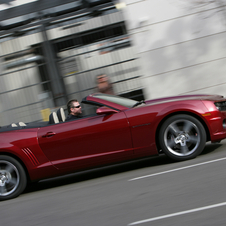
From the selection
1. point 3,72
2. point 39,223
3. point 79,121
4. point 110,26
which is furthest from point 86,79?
point 39,223

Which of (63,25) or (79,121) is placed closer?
(79,121)

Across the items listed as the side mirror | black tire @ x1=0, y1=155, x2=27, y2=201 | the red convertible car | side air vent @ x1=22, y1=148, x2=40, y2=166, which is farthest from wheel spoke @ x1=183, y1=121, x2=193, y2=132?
black tire @ x1=0, y1=155, x2=27, y2=201

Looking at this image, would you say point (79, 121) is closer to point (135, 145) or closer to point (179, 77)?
point (135, 145)

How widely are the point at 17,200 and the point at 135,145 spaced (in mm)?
2001

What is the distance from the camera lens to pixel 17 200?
5594 mm

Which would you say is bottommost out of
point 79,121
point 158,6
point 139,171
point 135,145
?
point 139,171

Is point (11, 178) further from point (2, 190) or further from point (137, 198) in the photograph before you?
point (137, 198)

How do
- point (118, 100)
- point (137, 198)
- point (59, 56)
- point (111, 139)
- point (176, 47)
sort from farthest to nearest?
point (59, 56) → point (176, 47) → point (118, 100) → point (111, 139) → point (137, 198)

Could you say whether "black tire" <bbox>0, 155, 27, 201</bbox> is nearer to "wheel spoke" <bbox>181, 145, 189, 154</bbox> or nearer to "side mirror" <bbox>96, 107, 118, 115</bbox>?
"side mirror" <bbox>96, 107, 118, 115</bbox>

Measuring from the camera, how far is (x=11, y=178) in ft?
18.7

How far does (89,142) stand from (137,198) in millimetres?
1495

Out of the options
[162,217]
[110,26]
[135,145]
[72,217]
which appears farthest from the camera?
[110,26]

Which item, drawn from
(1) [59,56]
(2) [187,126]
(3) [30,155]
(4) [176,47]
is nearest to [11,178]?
(3) [30,155]

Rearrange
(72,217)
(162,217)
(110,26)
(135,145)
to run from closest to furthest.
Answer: (162,217), (72,217), (135,145), (110,26)
